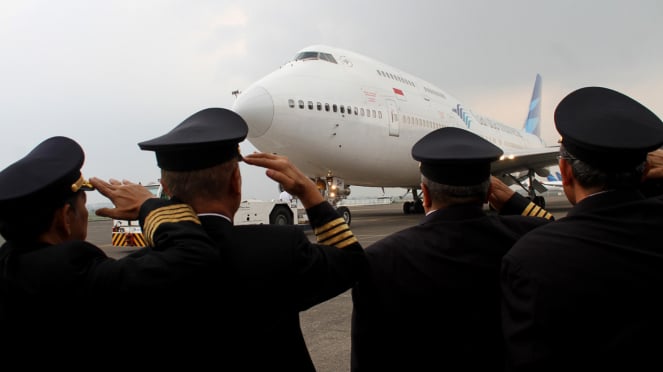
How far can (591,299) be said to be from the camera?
1.28 meters

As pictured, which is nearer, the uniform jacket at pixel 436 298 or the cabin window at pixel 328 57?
the uniform jacket at pixel 436 298

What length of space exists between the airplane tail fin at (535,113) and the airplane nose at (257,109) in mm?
32273

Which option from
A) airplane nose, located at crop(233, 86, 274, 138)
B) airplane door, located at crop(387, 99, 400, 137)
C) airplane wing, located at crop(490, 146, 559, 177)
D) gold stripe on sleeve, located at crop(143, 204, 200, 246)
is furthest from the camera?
airplane wing, located at crop(490, 146, 559, 177)

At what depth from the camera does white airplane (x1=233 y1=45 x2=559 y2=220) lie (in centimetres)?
1160

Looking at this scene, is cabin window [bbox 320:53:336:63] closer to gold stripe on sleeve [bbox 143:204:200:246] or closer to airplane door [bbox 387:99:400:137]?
airplane door [bbox 387:99:400:137]

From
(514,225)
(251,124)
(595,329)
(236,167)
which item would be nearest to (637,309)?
(595,329)

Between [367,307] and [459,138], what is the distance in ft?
2.53

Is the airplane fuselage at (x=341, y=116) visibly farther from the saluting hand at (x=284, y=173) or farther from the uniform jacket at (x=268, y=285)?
the uniform jacket at (x=268, y=285)

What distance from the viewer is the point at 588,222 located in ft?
4.56

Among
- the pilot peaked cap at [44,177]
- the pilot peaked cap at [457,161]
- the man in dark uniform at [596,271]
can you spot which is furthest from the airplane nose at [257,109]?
the man in dark uniform at [596,271]

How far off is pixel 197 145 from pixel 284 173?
0.28m

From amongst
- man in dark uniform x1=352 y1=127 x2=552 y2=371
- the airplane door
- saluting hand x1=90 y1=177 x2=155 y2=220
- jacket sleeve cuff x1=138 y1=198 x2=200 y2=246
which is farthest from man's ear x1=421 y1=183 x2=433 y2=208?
the airplane door

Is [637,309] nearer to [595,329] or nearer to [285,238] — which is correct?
[595,329]

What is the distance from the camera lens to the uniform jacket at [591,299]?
1268mm
